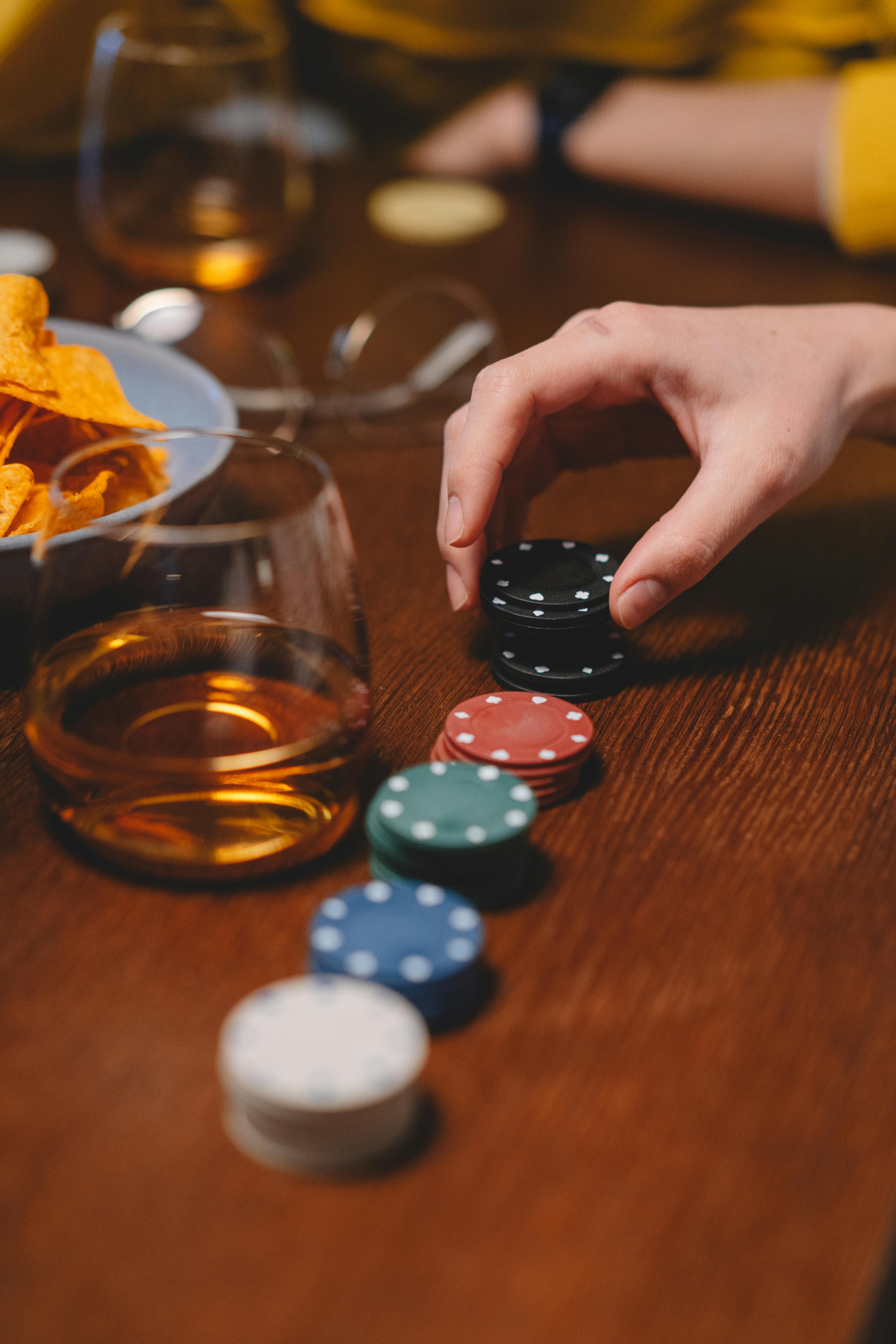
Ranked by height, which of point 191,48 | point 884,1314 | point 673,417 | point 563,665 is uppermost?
point 191,48

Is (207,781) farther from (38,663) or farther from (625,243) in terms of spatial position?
(625,243)

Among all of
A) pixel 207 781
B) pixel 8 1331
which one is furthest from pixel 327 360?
pixel 8 1331

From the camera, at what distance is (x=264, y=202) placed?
160 cm

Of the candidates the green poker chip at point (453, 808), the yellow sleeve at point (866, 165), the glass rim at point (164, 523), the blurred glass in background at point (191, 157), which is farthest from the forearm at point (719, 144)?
the green poker chip at point (453, 808)

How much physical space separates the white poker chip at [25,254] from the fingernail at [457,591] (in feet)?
2.75

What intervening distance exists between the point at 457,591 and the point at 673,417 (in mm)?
230

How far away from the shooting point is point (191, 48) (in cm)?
163

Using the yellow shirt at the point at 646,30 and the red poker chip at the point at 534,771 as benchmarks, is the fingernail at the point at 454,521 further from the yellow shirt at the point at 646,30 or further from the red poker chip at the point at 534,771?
the yellow shirt at the point at 646,30

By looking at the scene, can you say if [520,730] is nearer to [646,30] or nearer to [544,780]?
[544,780]

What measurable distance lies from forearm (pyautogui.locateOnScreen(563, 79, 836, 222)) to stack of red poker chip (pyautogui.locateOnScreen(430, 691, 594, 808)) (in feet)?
4.06

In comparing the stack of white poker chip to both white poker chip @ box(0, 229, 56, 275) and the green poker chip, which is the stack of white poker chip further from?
white poker chip @ box(0, 229, 56, 275)

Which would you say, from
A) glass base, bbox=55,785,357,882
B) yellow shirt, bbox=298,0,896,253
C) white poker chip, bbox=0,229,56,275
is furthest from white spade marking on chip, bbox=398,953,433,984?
yellow shirt, bbox=298,0,896,253

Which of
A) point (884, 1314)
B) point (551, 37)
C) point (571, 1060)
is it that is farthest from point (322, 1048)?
point (551, 37)

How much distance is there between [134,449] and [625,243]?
106 centimetres
